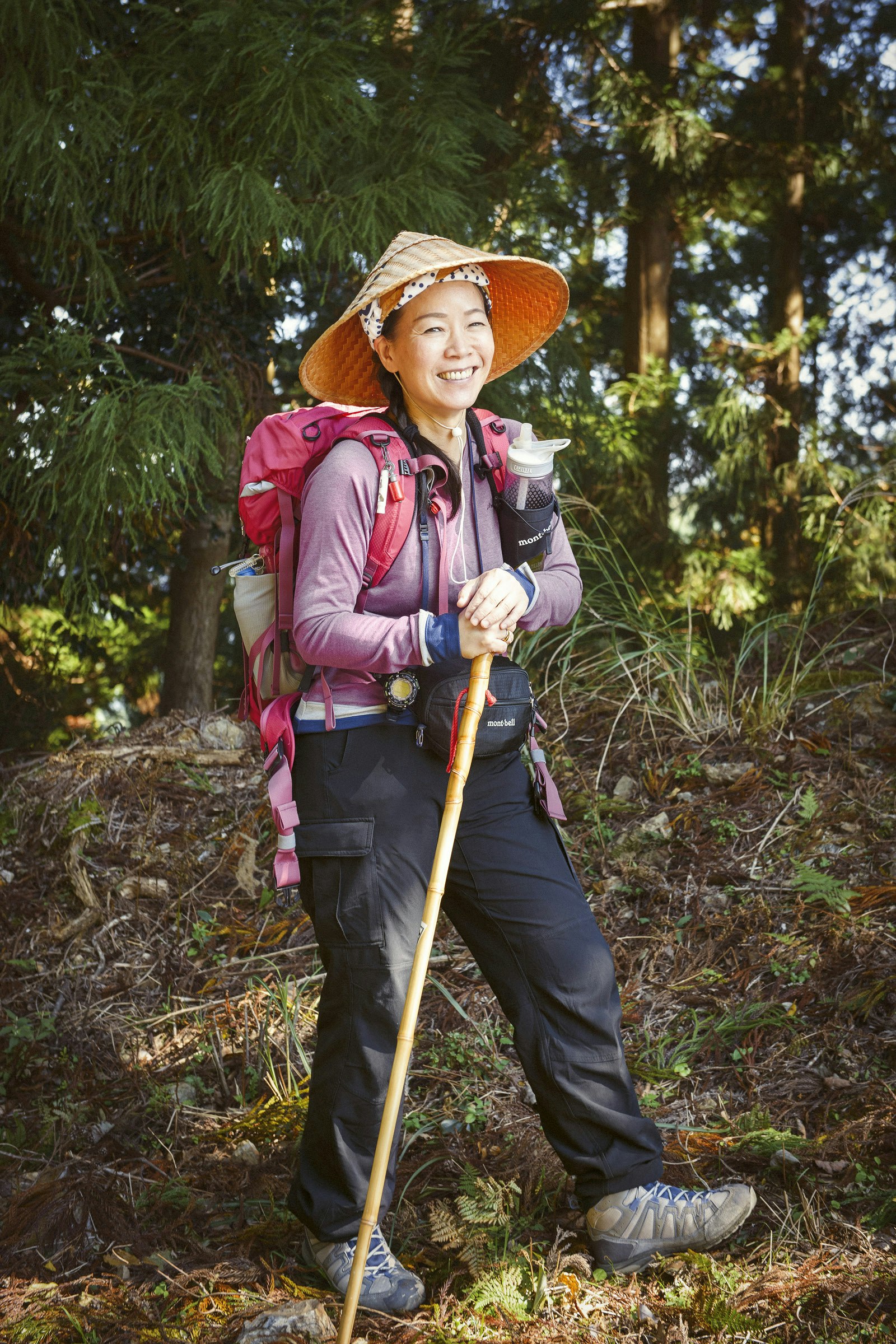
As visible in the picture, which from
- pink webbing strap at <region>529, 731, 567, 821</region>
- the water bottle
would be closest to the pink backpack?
the water bottle

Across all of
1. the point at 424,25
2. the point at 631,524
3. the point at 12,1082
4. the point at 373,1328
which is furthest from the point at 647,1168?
the point at 424,25

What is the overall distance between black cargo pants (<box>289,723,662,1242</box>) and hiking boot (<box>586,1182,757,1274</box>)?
43 millimetres

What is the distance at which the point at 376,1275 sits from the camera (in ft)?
7.80

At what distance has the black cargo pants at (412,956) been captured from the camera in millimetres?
2326

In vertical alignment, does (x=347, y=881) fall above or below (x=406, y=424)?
below

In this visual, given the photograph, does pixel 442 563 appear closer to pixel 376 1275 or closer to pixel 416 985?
pixel 416 985

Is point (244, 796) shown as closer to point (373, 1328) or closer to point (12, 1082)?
point (12, 1082)

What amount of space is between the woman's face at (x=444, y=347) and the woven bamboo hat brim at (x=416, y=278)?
58 mm

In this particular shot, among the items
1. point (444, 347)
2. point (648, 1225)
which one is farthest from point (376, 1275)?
point (444, 347)

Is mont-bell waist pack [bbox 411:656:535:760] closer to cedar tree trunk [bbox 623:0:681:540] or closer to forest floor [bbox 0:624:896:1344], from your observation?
forest floor [bbox 0:624:896:1344]

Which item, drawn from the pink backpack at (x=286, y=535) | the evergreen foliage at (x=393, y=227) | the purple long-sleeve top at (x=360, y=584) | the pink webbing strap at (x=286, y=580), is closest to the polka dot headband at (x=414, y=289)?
the pink backpack at (x=286, y=535)

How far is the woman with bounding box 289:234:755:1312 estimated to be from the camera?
232 cm

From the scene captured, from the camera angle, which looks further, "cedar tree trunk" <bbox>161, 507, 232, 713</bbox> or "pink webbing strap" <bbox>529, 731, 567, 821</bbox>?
"cedar tree trunk" <bbox>161, 507, 232, 713</bbox>

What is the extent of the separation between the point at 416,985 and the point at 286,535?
103cm
